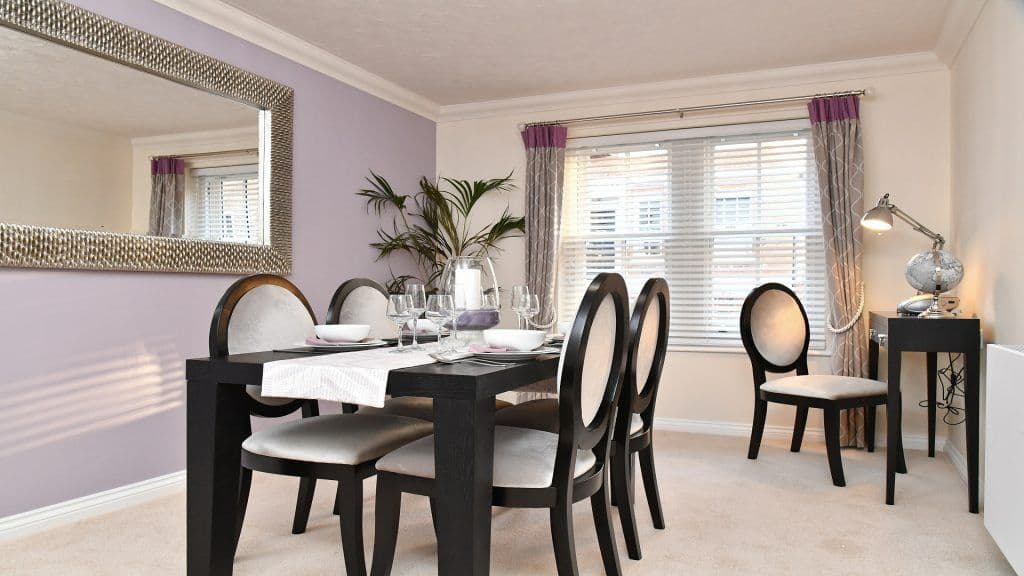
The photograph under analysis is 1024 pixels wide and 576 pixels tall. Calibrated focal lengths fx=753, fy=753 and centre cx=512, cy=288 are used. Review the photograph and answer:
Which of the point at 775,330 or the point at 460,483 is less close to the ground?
the point at 775,330

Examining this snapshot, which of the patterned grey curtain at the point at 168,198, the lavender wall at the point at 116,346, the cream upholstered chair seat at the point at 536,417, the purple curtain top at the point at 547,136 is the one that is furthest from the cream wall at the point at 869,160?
the patterned grey curtain at the point at 168,198

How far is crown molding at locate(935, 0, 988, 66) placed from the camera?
3.56m

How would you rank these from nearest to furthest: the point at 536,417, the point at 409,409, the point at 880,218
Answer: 1. the point at 536,417
2. the point at 409,409
3. the point at 880,218

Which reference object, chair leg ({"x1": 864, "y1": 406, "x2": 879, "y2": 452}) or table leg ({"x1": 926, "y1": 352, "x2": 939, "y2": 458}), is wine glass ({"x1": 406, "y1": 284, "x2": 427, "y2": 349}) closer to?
chair leg ({"x1": 864, "y1": 406, "x2": 879, "y2": 452})

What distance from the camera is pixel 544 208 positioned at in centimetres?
526

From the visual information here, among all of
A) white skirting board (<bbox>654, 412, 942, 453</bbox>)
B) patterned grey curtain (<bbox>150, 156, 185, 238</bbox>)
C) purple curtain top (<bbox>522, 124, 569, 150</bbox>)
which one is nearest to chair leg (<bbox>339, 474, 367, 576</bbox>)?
patterned grey curtain (<bbox>150, 156, 185, 238</bbox>)

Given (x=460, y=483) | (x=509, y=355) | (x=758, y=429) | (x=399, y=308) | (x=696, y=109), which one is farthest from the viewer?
(x=696, y=109)

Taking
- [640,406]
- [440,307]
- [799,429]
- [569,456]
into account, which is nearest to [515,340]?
[440,307]

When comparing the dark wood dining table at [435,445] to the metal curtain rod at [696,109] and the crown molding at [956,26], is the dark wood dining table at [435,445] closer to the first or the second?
the crown molding at [956,26]

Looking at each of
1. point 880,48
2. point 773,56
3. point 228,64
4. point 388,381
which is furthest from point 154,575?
point 880,48

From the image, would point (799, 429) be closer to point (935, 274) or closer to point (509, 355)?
point (935, 274)

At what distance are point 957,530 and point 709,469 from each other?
3.93 ft

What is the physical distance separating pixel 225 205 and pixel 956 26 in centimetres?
379

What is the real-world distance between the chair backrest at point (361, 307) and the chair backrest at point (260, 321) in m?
0.26
